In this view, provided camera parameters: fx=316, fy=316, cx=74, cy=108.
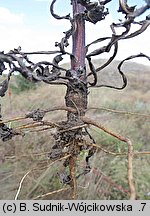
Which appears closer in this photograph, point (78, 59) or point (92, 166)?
point (78, 59)

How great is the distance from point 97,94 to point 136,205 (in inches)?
146

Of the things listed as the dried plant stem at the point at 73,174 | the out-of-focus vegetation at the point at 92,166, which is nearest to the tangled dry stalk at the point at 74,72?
the dried plant stem at the point at 73,174

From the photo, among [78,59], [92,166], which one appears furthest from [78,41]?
[92,166]

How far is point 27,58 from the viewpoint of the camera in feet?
1.69

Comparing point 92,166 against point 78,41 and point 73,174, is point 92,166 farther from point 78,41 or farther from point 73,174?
point 78,41

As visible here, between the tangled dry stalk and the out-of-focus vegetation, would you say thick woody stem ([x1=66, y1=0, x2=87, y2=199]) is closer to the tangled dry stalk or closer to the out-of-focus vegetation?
the tangled dry stalk

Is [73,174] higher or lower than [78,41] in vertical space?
lower

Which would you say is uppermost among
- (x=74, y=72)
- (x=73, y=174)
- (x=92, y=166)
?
(x=74, y=72)

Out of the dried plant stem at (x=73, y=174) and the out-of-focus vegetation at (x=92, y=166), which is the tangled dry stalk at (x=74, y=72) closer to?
the dried plant stem at (x=73, y=174)

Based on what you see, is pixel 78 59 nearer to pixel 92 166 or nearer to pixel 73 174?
pixel 73 174

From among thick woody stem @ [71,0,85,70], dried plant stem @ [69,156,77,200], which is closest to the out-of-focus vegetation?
dried plant stem @ [69,156,77,200]

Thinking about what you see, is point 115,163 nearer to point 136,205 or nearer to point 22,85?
point 136,205

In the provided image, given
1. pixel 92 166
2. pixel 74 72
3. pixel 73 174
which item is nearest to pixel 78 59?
pixel 74 72

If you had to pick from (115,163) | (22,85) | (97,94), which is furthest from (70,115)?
(22,85)
